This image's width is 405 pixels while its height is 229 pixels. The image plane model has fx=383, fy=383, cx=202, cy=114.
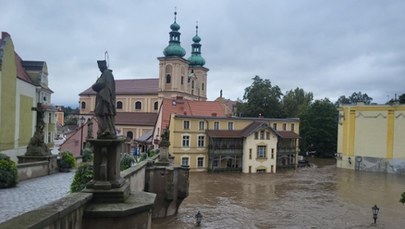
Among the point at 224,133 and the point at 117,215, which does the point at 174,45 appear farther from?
the point at 117,215

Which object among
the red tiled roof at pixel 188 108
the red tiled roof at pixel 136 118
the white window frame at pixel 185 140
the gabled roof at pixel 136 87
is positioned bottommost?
the white window frame at pixel 185 140

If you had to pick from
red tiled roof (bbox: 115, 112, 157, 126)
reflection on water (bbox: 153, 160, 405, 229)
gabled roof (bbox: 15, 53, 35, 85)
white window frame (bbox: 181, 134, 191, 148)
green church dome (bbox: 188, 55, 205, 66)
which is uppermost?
green church dome (bbox: 188, 55, 205, 66)

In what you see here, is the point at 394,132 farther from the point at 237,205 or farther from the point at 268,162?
the point at 237,205

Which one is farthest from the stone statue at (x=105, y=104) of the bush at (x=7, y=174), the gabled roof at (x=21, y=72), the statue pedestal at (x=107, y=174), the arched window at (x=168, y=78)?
the arched window at (x=168, y=78)

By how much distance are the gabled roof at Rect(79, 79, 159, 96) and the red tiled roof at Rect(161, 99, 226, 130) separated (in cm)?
2084

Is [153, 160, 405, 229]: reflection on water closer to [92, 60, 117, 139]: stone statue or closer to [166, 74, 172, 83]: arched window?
[92, 60, 117, 139]: stone statue

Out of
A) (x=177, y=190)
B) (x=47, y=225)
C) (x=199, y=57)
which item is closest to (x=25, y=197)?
(x=47, y=225)

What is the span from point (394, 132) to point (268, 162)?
51.9 feet

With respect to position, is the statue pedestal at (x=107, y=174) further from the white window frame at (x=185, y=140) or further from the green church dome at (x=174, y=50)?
the green church dome at (x=174, y=50)

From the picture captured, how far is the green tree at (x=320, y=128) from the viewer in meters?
63.0

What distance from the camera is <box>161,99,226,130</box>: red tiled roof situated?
4706 centimetres

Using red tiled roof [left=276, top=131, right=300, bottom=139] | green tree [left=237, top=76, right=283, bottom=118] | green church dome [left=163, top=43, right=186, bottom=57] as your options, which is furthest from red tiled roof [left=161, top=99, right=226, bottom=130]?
green church dome [left=163, top=43, right=186, bottom=57]

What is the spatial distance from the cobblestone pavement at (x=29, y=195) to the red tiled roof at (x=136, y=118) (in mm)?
52183

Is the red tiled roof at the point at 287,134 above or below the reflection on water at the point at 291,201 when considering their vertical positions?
above
